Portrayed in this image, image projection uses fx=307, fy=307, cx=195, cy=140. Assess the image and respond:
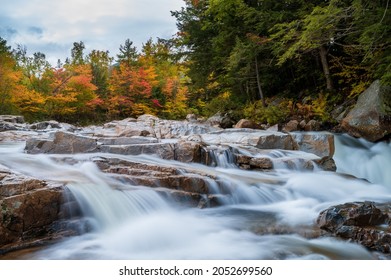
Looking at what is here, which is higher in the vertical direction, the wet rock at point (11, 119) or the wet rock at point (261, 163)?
the wet rock at point (11, 119)

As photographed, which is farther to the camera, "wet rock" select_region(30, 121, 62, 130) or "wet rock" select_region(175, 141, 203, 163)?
"wet rock" select_region(30, 121, 62, 130)

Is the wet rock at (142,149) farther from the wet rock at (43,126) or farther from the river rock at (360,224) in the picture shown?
the wet rock at (43,126)

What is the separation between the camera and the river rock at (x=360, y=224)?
3225mm

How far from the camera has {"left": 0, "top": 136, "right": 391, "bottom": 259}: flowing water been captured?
10.8ft

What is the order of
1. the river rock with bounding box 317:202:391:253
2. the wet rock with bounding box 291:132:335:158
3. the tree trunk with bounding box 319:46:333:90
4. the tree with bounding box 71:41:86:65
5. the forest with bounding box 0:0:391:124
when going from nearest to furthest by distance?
1. the river rock with bounding box 317:202:391:253
2. the wet rock with bounding box 291:132:335:158
3. the forest with bounding box 0:0:391:124
4. the tree trunk with bounding box 319:46:333:90
5. the tree with bounding box 71:41:86:65

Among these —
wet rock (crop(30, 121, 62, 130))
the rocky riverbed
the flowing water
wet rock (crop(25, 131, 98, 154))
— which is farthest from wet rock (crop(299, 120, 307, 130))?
wet rock (crop(30, 121, 62, 130))

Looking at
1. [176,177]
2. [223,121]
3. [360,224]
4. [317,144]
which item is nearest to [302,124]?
[317,144]

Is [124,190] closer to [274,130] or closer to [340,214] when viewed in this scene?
[340,214]

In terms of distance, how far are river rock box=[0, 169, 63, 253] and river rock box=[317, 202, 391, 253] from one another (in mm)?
3285

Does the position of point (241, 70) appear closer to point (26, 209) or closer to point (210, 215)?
point (210, 215)

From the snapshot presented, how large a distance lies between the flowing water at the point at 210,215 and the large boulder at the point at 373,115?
9.52ft

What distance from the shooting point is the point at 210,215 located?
4.41 m

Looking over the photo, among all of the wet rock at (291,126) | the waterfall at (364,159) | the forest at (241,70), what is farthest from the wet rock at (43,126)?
the waterfall at (364,159)

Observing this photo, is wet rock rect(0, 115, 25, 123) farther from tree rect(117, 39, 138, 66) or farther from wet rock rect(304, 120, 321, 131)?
wet rock rect(304, 120, 321, 131)
